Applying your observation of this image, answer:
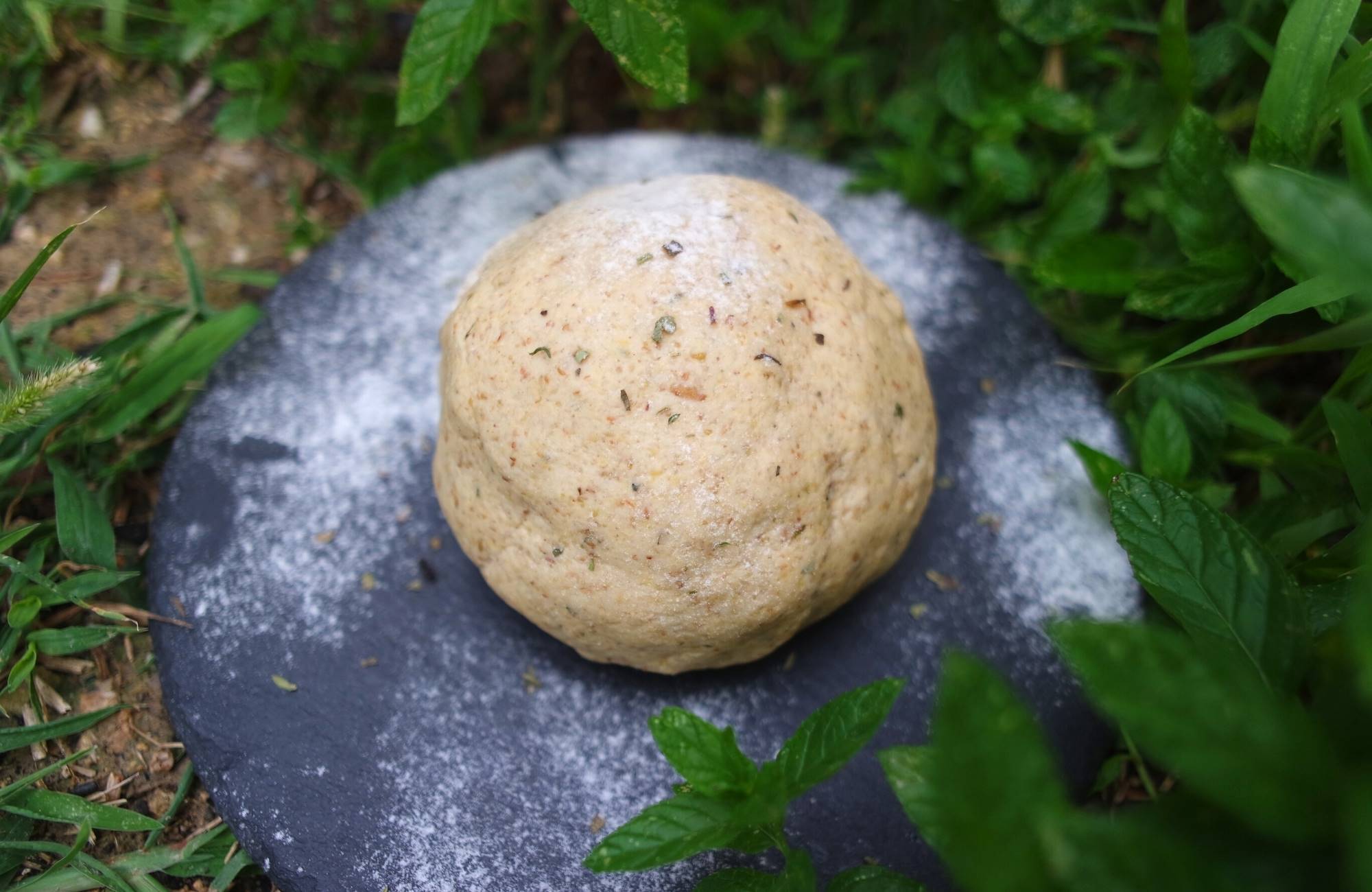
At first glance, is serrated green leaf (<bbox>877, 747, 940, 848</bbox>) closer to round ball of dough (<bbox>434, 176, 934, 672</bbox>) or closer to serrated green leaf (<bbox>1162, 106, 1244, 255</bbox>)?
round ball of dough (<bbox>434, 176, 934, 672</bbox>)

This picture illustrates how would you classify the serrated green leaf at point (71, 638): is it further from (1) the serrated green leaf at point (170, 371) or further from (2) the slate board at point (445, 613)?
(1) the serrated green leaf at point (170, 371)

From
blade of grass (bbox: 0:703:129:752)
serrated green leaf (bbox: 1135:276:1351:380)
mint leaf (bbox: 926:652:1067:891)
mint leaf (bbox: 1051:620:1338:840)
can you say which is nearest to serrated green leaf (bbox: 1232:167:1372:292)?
mint leaf (bbox: 1051:620:1338:840)

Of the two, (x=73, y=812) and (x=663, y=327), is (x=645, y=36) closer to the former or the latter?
(x=663, y=327)

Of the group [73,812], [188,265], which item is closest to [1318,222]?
[73,812]

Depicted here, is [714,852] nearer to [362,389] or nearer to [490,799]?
[490,799]

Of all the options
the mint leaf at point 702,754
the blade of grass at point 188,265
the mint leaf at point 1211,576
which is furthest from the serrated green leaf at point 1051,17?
the blade of grass at point 188,265
